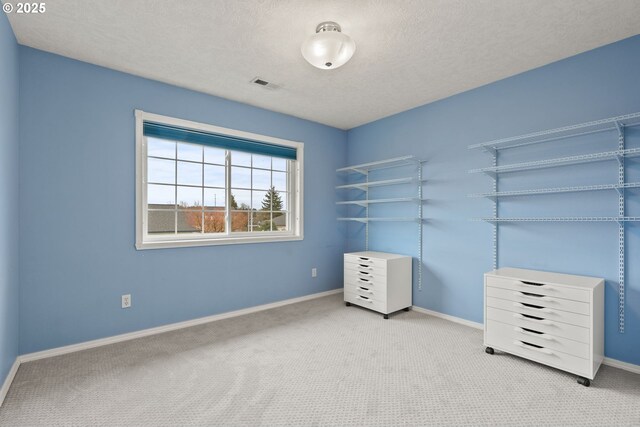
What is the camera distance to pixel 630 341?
2287 millimetres

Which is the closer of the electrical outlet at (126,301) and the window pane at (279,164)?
the electrical outlet at (126,301)

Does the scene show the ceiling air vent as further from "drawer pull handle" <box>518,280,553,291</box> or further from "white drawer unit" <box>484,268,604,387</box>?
"drawer pull handle" <box>518,280,553,291</box>

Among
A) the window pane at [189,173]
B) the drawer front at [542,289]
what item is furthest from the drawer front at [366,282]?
the window pane at [189,173]

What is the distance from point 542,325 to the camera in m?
2.27

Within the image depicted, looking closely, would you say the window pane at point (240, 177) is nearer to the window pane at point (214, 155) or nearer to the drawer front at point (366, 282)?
the window pane at point (214, 155)

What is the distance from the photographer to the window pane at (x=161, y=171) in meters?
3.08

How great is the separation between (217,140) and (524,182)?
3061 mm

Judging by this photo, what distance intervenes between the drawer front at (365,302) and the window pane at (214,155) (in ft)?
7.14

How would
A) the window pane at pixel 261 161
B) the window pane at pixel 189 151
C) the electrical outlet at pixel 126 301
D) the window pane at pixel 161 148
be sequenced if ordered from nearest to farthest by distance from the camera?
the electrical outlet at pixel 126 301, the window pane at pixel 161 148, the window pane at pixel 189 151, the window pane at pixel 261 161

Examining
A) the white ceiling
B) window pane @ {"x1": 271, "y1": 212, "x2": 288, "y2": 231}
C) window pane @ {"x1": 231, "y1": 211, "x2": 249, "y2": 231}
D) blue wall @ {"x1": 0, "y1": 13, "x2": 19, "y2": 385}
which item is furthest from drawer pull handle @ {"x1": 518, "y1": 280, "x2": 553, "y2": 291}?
blue wall @ {"x1": 0, "y1": 13, "x2": 19, "y2": 385}

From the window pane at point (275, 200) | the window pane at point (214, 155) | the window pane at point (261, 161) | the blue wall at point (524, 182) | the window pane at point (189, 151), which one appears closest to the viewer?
the blue wall at point (524, 182)

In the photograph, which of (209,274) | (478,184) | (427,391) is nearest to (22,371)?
(209,274)

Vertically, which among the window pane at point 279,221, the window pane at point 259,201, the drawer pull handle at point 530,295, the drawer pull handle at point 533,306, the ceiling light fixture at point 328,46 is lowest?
the drawer pull handle at point 533,306

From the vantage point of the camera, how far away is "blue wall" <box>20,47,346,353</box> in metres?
2.44
